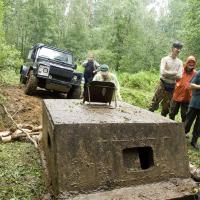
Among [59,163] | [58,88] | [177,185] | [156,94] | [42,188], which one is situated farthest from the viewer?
[58,88]

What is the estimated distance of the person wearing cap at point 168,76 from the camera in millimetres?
7695

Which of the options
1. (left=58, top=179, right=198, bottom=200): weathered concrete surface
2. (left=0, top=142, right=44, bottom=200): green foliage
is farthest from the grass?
(left=58, top=179, right=198, bottom=200): weathered concrete surface

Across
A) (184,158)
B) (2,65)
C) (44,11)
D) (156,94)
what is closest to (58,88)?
(2,65)

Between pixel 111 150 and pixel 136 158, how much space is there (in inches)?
17.4

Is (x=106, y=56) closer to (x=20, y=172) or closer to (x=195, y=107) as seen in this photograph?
(x=195, y=107)

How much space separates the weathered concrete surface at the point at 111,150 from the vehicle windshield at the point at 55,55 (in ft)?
26.7

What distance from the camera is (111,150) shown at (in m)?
4.43

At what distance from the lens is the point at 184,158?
485cm

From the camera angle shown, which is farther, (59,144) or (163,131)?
(163,131)

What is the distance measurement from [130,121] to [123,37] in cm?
2212

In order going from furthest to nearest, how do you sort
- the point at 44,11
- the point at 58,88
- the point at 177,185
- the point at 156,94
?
the point at 44,11 → the point at 58,88 → the point at 156,94 → the point at 177,185

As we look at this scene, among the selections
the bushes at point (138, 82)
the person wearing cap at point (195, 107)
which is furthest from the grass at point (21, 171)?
the bushes at point (138, 82)

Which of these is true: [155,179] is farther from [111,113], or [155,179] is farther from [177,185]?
[111,113]

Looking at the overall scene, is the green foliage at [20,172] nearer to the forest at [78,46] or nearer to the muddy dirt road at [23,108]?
the forest at [78,46]
